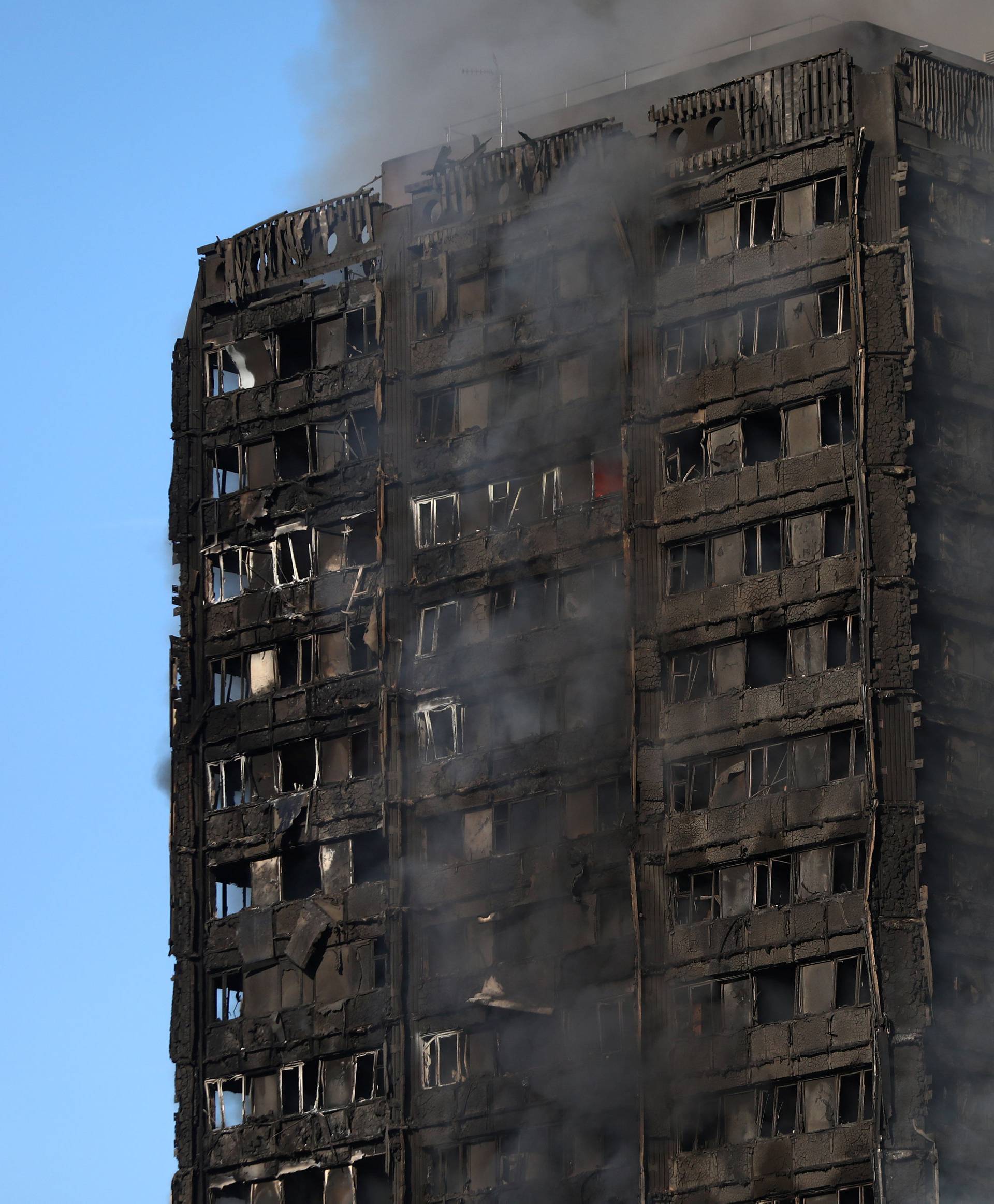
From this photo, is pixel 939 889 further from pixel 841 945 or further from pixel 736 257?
pixel 736 257

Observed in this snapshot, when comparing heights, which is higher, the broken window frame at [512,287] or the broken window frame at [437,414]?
the broken window frame at [512,287]

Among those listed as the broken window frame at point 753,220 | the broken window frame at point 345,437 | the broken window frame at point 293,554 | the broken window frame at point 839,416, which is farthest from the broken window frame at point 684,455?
the broken window frame at point 293,554

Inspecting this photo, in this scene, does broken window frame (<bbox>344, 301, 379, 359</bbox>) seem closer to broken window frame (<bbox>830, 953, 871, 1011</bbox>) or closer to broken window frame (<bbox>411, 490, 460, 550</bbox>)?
broken window frame (<bbox>411, 490, 460, 550</bbox>)

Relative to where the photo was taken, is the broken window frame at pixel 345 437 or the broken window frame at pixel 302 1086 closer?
the broken window frame at pixel 302 1086

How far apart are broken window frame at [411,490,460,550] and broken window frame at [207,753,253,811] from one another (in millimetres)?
9067

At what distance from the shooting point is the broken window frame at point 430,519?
362ft

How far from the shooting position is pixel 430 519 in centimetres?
11094

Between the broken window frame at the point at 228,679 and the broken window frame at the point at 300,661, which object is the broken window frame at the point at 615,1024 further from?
the broken window frame at the point at 228,679

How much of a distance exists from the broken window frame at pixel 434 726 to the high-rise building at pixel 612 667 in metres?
0.11

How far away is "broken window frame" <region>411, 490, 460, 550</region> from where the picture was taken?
110375mm

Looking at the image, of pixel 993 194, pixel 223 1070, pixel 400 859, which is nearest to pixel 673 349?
pixel 993 194

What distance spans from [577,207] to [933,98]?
11.5 meters

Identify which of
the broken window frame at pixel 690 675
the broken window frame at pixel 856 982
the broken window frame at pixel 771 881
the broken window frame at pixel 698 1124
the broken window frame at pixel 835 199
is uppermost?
the broken window frame at pixel 835 199

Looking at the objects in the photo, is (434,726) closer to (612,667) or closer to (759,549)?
(612,667)
